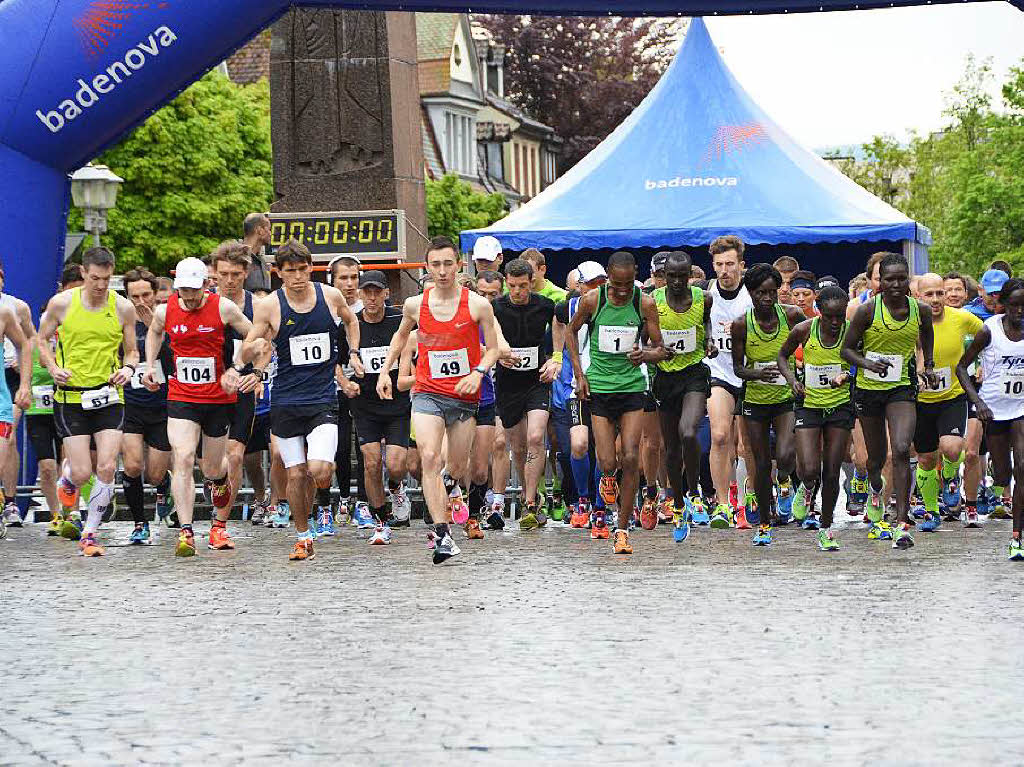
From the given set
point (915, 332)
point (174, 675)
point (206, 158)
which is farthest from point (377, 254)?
point (206, 158)

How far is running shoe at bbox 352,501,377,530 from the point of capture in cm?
1579

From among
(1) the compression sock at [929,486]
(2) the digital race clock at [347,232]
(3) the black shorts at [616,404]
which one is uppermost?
(2) the digital race clock at [347,232]

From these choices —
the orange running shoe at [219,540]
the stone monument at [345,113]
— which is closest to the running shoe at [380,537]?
the orange running shoe at [219,540]

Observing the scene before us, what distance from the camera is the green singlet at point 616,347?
515 inches

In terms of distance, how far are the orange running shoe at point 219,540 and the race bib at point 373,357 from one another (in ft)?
6.18

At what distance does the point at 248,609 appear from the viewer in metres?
10.1

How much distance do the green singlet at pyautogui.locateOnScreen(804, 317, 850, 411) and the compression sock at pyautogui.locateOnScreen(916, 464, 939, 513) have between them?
5.76 feet

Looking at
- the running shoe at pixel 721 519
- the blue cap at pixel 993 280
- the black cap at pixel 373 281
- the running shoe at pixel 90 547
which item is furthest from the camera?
the blue cap at pixel 993 280

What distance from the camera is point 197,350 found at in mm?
13219

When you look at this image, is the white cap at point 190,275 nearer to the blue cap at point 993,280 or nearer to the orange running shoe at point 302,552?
the orange running shoe at point 302,552

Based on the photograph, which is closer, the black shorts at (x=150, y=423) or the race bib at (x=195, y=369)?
the race bib at (x=195, y=369)

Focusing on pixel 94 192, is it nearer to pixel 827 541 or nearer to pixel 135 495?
pixel 135 495

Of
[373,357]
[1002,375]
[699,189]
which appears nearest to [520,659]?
[1002,375]

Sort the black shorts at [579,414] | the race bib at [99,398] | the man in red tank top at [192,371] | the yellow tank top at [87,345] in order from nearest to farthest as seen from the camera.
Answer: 1. the man in red tank top at [192,371]
2. the race bib at [99,398]
3. the yellow tank top at [87,345]
4. the black shorts at [579,414]
